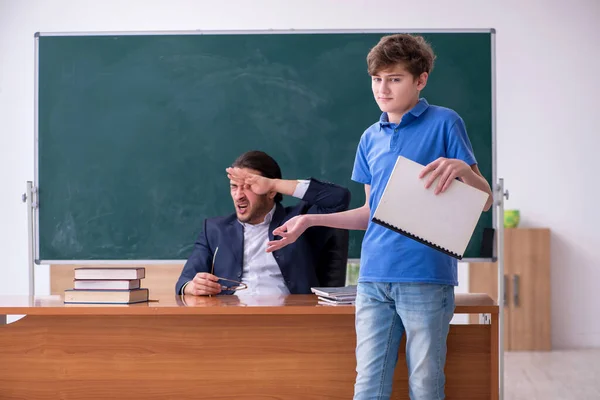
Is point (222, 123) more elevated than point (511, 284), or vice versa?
point (222, 123)

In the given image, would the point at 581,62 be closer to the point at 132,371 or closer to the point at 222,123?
the point at 222,123

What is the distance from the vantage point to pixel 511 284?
540 cm

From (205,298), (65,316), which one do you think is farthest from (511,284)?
(65,316)

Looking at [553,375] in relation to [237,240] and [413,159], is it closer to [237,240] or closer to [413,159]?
[237,240]

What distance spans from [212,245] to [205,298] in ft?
1.50

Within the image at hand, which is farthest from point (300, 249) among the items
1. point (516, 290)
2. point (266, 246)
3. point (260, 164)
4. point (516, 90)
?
point (516, 90)

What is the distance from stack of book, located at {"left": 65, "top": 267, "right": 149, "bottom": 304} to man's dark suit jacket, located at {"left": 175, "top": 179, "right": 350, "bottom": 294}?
1.39 feet

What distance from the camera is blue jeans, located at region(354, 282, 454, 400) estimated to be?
1.87m

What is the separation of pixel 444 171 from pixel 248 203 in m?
1.27

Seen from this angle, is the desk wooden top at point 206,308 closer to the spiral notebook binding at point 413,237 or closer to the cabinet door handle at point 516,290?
the spiral notebook binding at point 413,237

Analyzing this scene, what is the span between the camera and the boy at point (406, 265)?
6.15 feet

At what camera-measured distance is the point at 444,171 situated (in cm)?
179

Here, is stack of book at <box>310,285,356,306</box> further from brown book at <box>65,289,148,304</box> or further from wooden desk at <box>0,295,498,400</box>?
brown book at <box>65,289,148,304</box>

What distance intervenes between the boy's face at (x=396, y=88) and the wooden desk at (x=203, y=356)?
71cm
